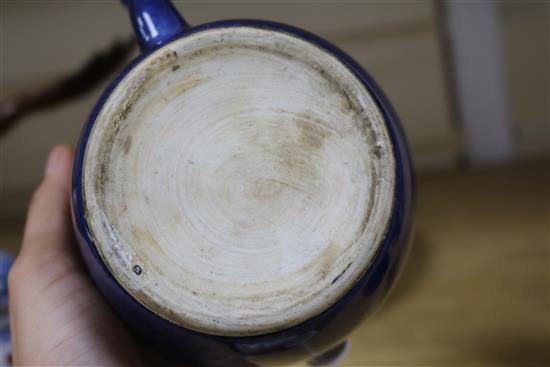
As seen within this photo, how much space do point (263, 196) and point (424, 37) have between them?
82 cm

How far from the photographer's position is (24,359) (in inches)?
18.6

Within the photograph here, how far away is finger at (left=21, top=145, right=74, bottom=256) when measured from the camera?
1.67 feet

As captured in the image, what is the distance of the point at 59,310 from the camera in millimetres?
470

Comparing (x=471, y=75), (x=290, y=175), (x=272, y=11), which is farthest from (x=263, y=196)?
(x=471, y=75)

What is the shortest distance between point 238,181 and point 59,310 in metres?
0.17

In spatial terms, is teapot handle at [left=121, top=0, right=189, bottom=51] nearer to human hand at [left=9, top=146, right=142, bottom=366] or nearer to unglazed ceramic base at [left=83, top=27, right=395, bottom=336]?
unglazed ceramic base at [left=83, top=27, right=395, bottom=336]

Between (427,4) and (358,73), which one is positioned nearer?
(358,73)

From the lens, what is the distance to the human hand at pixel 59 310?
46cm

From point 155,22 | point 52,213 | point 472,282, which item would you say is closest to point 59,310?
point 52,213

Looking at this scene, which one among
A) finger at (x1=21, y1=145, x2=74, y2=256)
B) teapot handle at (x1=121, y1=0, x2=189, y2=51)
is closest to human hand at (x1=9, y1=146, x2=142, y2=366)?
finger at (x1=21, y1=145, x2=74, y2=256)

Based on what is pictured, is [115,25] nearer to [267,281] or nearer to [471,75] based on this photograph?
[471,75]

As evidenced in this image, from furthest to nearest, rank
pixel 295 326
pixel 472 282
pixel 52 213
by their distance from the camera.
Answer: pixel 472 282
pixel 52 213
pixel 295 326

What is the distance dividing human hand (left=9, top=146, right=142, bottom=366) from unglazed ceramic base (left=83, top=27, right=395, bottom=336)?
0.08 meters

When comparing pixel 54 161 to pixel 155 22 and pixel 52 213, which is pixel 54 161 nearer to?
pixel 52 213
